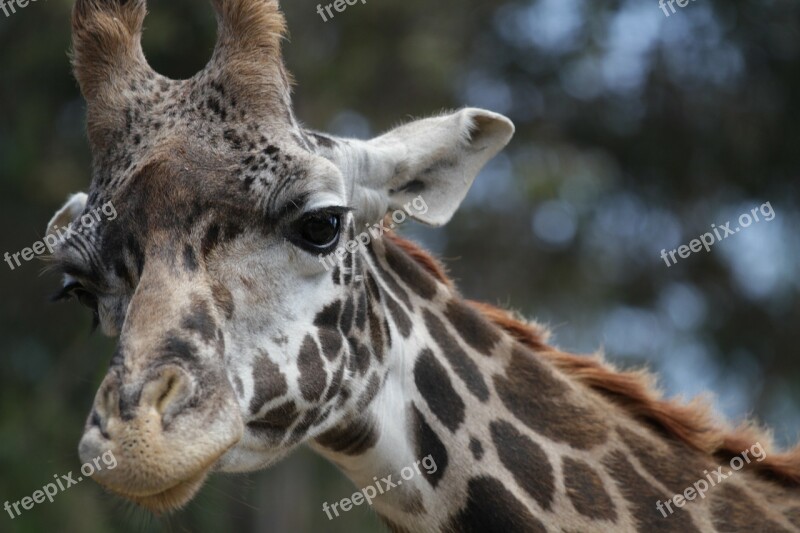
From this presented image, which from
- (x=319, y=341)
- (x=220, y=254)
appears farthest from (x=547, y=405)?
(x=220, y=254)

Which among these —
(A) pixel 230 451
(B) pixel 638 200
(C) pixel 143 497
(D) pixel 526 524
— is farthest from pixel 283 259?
(B) pixel 638 200

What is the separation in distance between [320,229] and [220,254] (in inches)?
19.0

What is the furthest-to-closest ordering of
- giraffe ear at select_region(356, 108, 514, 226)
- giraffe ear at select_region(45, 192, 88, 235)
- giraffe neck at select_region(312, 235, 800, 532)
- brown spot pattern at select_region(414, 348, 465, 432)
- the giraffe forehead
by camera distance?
1. giraffe ear at select_region(45, 192, 88, 235)
2. giraffe ear at select_region(356, 108, 514, 226)
3. brown spot pattern at select_region(414, 348, 465, 432)
4. giraffe neck at select_region(312, 235, 800, 532)
5. the giraffe forehead

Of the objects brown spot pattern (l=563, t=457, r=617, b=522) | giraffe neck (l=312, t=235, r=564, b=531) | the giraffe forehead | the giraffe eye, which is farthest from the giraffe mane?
the giraffe forehead

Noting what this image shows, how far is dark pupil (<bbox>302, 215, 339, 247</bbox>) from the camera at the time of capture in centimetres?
496

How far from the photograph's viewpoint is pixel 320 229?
5.00 m

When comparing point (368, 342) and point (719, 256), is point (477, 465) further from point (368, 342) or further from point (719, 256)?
point (719, 256)

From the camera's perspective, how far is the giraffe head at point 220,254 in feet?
13.9

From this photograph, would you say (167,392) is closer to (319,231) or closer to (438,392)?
(319,231)

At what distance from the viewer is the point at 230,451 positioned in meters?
4.55

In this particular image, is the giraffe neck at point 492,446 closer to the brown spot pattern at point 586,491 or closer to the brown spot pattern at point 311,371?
the brown spot pattern at point 586,491

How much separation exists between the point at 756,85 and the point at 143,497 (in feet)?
62.3

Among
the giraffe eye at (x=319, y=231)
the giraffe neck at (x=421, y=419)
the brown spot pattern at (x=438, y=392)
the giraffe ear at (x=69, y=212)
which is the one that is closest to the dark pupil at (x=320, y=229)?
the giraffe eye at (x=319, y=231)

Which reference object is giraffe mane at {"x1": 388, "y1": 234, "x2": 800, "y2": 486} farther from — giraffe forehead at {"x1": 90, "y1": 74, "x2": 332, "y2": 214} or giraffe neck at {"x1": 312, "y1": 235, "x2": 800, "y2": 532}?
giraffe forehead at {"x1": 90, "y1": 74, "x2": 332, "y2": 214}
